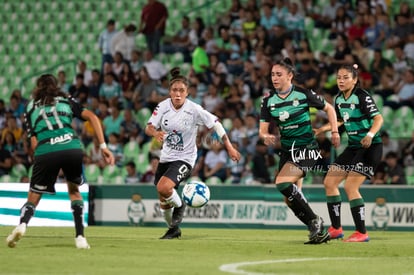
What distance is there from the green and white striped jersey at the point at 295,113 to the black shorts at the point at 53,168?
2.81 meters

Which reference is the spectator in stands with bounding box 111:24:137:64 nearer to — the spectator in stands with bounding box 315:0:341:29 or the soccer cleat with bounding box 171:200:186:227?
the spectator in stands with bounding box 315:0:341:29

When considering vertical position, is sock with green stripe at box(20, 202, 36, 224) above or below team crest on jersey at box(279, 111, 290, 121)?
below

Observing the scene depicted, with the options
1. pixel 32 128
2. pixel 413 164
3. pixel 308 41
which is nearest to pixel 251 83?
pixel 308 41

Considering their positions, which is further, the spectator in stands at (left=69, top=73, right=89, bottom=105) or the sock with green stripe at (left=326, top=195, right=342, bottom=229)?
the spectator in stands at (left=69, top=73, right=89, bottom=105)

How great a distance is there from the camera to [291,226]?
19000 millimetres

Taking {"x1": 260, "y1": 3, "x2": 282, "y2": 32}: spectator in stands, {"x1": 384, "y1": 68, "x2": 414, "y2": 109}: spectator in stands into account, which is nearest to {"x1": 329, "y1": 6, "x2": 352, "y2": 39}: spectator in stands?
{"x1": 260, "y1": 3, "x2": 282, "y2": 32}: spectator in stands

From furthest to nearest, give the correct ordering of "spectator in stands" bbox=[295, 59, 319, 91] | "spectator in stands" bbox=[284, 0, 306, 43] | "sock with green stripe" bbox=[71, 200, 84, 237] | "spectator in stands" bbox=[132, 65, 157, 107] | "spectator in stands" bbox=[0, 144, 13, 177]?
"spectator in stands" bbox=[284, 0, 306, 43], "spectator in stands" bbox=[132, 65, 157, 107], "spectator in stands" bbox=[0, 144, 13, 177], "spectator in stands" bbox=[295, 59, 319, 91], "sock with green stripe" bbox=[71, 200, 84, 237]

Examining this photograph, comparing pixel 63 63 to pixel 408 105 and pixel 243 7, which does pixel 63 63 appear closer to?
pixel 243 7

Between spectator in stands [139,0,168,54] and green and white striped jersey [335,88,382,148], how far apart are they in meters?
12.6

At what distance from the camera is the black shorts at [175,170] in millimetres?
13344

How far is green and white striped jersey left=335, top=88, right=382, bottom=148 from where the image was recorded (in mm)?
13484

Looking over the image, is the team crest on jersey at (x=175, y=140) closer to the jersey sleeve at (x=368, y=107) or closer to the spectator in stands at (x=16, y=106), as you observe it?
the jersey sleeve at (x=368, y=107)

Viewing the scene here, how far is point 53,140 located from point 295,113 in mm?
3231

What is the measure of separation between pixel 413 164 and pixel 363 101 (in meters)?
5.14
